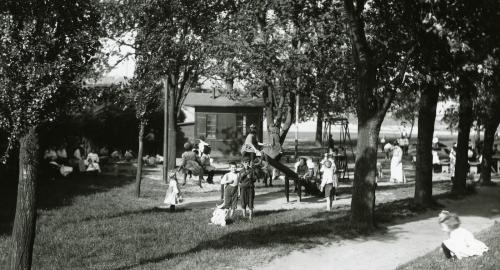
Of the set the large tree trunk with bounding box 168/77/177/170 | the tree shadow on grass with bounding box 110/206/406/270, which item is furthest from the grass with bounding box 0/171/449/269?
the large tree trunk with bounding box 168/77/177/170

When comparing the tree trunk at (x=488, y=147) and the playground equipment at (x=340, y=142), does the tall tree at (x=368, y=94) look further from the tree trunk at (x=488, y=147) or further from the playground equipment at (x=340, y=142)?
the tree trunk at (x=488, y=147)

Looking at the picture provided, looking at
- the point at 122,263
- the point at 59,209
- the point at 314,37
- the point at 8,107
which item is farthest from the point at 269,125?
the point at 8,107

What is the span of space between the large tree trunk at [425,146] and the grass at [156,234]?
2.27 ft

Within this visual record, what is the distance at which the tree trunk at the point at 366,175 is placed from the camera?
45.7 ft

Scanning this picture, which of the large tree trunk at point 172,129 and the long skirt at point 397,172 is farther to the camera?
the large tree trunk at point 172,129

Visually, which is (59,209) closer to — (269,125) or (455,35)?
(455,35)

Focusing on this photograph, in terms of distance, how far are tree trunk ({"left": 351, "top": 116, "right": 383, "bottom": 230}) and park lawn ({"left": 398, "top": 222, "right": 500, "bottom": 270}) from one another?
2602 mm


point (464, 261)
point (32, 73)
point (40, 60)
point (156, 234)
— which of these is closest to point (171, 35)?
point (156, 234)

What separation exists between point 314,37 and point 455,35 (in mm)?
12347

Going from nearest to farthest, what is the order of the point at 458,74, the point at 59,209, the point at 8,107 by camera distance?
the point at 8,107, the point at 458,74, the point at 59,209

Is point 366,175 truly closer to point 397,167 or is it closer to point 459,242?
point 459,242

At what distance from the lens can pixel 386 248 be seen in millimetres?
12023

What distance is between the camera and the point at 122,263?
10227mm

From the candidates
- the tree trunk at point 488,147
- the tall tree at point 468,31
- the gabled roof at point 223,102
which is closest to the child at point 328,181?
the tall tree at point 468,31
